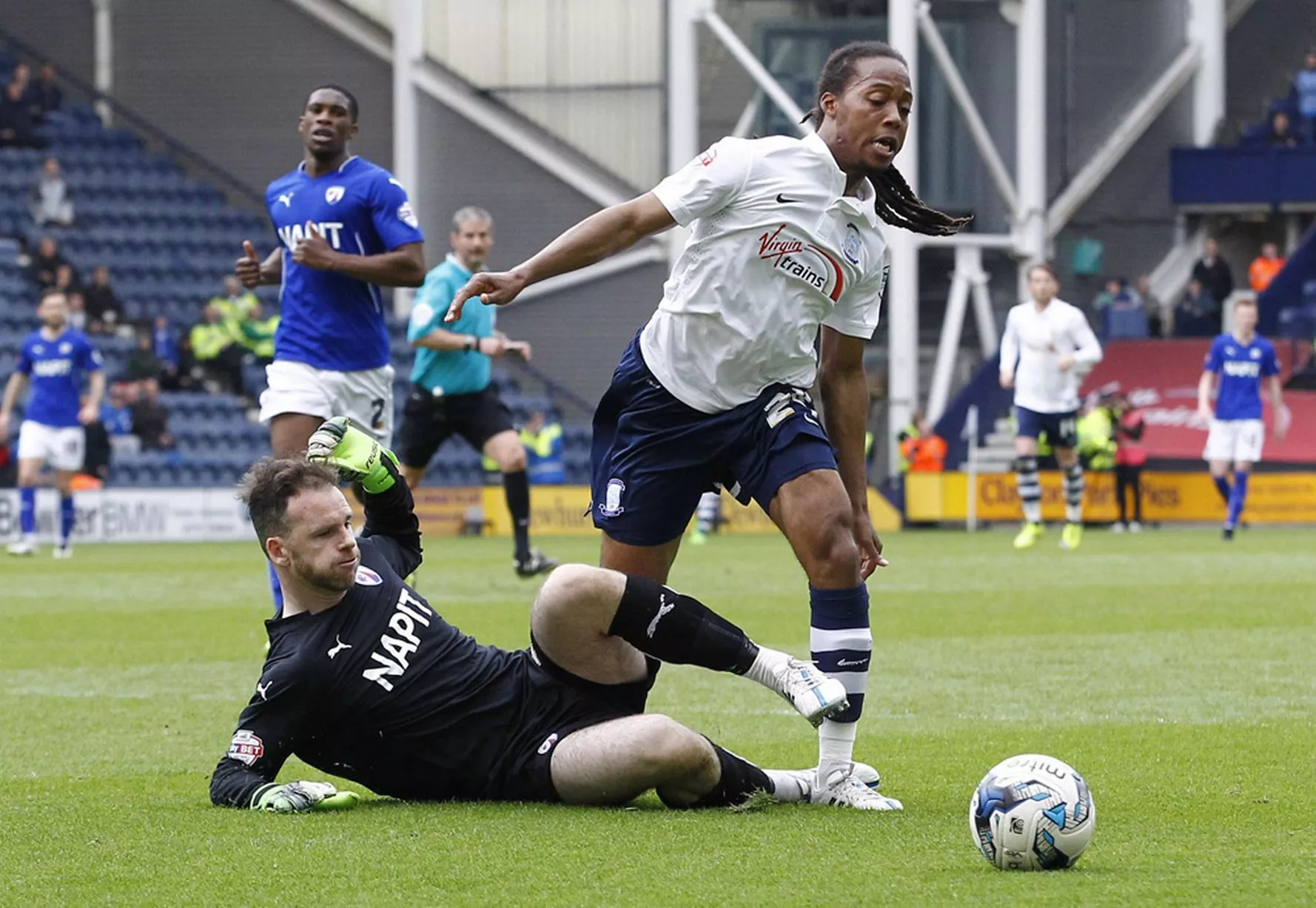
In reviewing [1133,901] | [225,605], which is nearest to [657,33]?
[225,605]

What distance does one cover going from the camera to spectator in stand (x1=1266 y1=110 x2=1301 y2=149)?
3262 cm

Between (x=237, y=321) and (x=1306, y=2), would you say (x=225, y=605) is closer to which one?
(x=237, y=321)

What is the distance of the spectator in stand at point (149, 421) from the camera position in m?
26.3

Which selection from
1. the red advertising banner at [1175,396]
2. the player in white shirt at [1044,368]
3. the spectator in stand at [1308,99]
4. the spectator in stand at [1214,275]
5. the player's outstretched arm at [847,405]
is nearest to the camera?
the player's outstretched arm at [847,405]

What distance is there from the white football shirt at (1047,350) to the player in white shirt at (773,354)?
44.1 ft

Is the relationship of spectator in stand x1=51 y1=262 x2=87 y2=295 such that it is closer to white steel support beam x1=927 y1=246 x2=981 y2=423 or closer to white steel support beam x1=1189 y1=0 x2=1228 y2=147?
white steel support beam x1=927 y1=246 x2=981 y2=423

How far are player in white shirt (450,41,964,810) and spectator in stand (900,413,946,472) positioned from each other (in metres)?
22.6

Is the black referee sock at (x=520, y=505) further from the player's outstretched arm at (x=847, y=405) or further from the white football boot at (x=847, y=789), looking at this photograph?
the white football boot at (x=847, y=789)

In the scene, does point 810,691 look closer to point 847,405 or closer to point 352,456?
point 847,405

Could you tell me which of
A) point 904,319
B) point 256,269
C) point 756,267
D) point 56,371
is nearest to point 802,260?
point 756,267

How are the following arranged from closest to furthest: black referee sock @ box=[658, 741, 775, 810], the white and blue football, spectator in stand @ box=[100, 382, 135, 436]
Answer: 1. the white and blue football
2. black referee sock @ box=[658, 741, 775, 810]
3. spectator in stand @ box=[100, 382, 135, 436]

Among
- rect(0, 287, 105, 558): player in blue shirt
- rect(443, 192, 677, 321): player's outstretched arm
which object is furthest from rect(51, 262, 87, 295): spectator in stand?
rect(443, 192, 677, 321): player's outstretched arm

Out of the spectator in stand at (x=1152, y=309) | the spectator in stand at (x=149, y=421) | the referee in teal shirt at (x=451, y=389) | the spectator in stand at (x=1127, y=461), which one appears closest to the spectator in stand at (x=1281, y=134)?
the spectator in stand at (x=1152, y=309)

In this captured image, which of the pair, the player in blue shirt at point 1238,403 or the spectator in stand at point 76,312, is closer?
the player in blue shirt at point 1238,403
